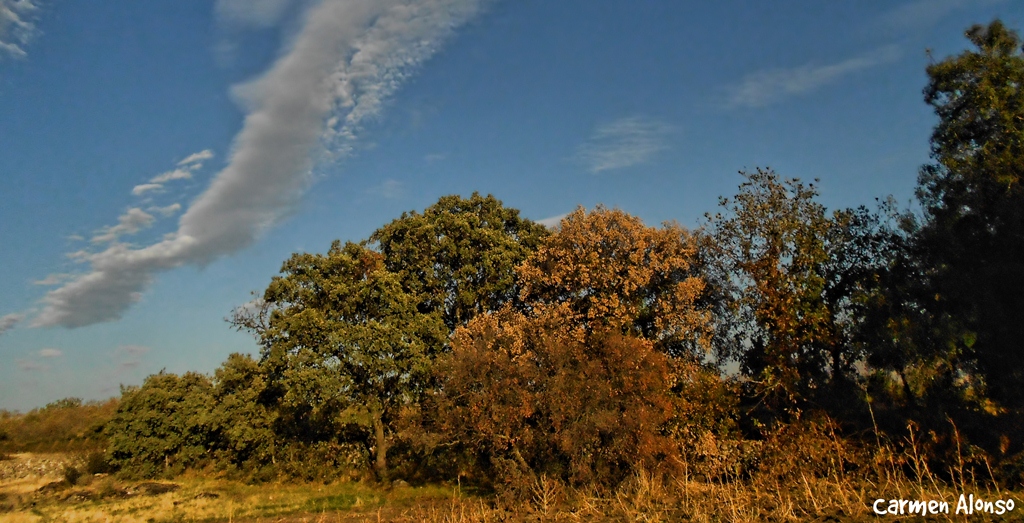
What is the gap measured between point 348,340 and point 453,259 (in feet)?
23.9

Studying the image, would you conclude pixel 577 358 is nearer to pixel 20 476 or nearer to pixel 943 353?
pixel 943 353

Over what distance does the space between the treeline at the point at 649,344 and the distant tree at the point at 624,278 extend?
121 mm

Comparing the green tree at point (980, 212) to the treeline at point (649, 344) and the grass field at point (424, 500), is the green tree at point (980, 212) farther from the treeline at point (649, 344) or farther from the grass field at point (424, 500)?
the grass field at point (424, 500)

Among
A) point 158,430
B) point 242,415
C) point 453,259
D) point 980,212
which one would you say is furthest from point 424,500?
point 980,212

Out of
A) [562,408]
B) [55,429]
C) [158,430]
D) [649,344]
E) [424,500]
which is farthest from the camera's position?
[55,429]

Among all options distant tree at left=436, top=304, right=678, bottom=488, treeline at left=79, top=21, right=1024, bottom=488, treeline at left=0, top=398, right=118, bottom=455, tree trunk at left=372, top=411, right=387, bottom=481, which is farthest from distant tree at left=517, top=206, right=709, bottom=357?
treeline at left=0, top=398, right=118, bottom=455

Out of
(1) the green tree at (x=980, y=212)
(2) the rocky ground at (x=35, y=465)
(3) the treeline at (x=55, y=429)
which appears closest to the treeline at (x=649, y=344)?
(1) the green tree at (x=980, y=212)

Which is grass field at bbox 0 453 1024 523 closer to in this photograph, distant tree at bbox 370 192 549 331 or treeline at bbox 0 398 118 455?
treeline at bbox 0 398 118 455

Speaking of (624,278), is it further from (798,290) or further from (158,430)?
(158,430)

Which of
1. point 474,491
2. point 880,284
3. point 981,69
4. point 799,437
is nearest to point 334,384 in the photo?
point 474,491

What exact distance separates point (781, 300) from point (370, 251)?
20.0 meters

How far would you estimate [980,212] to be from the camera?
741 inches

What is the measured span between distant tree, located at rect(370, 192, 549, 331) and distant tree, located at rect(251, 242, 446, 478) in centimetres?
133

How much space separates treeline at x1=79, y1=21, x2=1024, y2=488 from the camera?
59.6 feet
